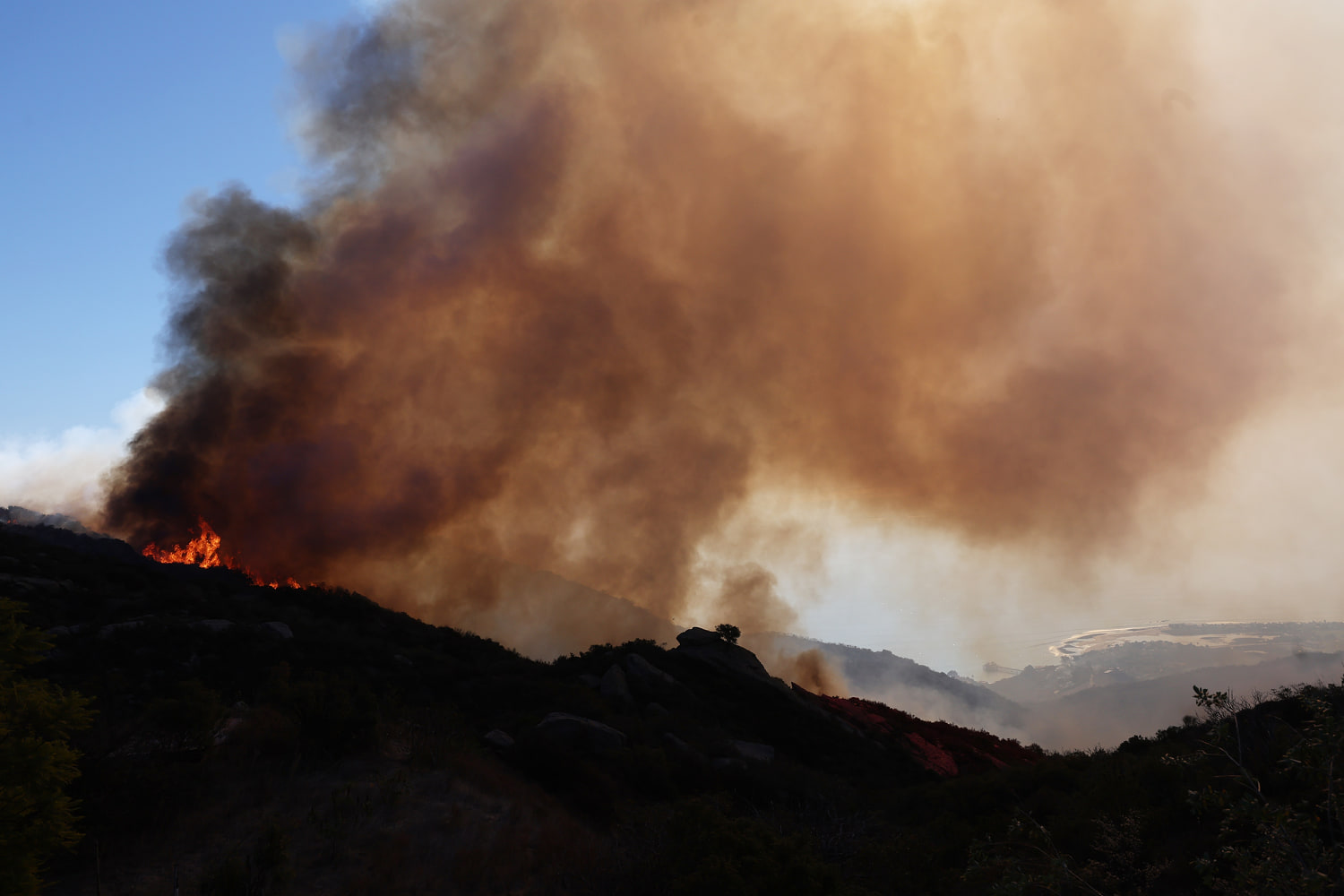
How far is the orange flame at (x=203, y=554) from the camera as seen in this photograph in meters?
53.1

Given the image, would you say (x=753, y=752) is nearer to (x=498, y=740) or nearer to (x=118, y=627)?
(x=498, y=740)

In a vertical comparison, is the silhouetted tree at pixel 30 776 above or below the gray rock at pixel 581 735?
above

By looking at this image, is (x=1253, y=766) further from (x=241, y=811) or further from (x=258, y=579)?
(x=258, y=579)

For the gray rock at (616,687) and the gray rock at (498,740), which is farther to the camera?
the gray rock at (616,687)

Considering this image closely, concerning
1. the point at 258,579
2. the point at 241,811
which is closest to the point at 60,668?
the point at 241,811

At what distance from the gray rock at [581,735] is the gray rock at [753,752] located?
236 inches

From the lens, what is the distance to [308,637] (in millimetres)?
34906

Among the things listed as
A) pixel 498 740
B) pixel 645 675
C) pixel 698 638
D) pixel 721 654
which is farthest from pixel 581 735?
pixel 698 638

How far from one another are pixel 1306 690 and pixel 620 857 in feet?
53.8

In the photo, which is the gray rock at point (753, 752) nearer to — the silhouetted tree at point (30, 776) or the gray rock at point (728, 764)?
the gray rock at point (728, 764)

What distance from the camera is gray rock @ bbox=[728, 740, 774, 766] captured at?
29.6 m

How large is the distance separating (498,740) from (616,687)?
13315 mm

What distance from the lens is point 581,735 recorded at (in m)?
26.5

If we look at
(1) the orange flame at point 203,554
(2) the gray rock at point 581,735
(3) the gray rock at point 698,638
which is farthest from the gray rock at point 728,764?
(1) the orange flame at point 203,554
